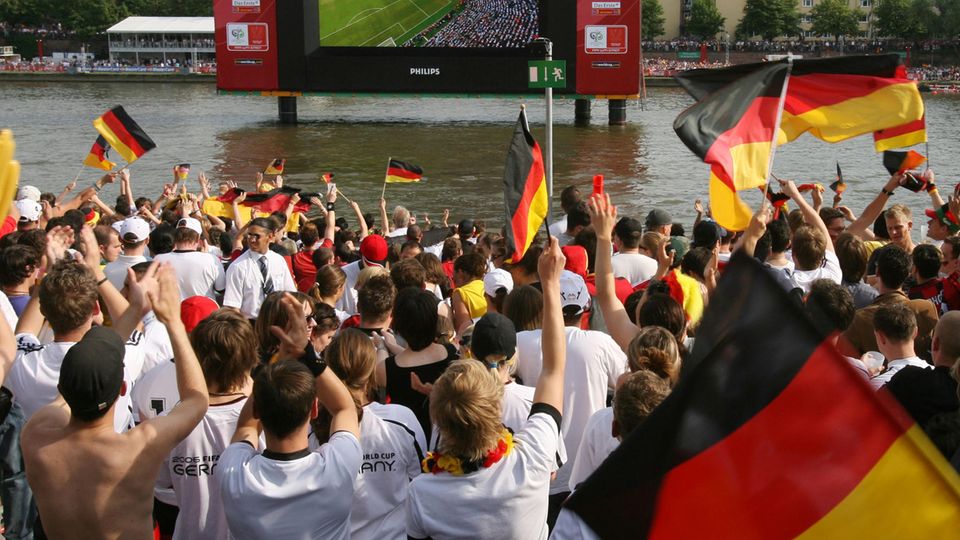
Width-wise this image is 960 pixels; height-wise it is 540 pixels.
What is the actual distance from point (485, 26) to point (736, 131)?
101 ft

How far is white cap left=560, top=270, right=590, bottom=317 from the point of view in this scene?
17.7 feet

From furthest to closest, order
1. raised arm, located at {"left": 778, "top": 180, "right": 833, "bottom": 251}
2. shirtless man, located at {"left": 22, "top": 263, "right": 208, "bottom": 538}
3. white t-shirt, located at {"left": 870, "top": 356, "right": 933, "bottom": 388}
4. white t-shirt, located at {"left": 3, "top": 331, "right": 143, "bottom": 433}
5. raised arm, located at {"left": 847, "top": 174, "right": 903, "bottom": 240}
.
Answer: raised arm, located at {"left": 847, "top": 174, "right": 903, "bottom": 240}
raised arm, located at {"left": 778, "top": 180, "right": 833, "bottom": 251}
white t-shirt, located at {"left": 3, "top": 331, "right": 143, "bottom": 433}
white t-shirt, located at {"left": 870, "top": 356, "right": 933, "bottom": 388}
shirtless man, located at {"left": 22, "top": 263, "right": 208, "bottom": 538}

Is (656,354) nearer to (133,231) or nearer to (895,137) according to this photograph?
(133,231)

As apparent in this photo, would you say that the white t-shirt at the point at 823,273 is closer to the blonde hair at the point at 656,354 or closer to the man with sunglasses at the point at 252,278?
the blonde hair at the point at 656,354

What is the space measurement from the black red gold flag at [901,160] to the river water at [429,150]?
36.5ft

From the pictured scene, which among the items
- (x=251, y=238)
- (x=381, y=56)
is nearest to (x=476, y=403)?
(x=251, y=238)

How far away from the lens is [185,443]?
4.11 m

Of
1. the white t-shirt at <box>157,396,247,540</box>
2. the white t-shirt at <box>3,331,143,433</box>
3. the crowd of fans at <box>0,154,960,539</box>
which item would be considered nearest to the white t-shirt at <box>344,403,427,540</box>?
the crowd of fans at <box>0,154,960,539</box>

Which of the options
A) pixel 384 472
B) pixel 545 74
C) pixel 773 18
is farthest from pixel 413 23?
pixel 773 18

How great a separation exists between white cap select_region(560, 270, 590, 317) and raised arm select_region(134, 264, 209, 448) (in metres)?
2.08

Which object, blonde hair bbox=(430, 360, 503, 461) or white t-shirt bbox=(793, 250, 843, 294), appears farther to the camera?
white t-shirt bbox=(793, 250, 843, 294)

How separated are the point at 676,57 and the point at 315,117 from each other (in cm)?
5337

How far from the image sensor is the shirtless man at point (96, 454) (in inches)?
140

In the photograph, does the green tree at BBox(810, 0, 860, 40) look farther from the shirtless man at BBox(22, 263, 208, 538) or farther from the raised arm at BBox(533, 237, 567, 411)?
the shirtless man at BBox(22, 263, 208, 538)
